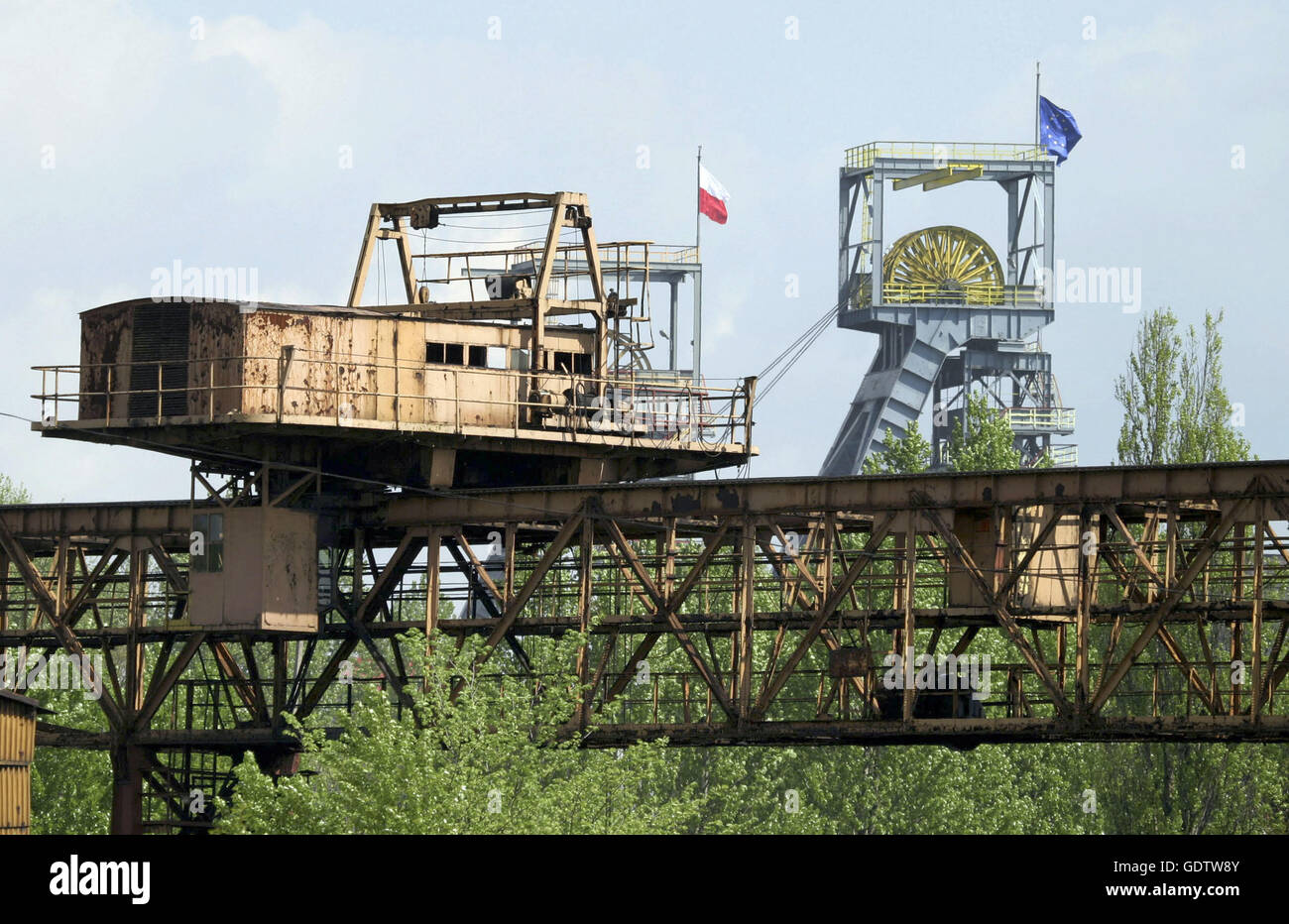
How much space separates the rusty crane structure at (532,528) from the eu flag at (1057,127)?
65.6 metres

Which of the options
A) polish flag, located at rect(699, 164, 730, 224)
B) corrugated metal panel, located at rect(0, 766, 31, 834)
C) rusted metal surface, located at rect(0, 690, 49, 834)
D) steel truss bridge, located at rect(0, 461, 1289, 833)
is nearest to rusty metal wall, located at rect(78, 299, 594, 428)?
steel truss bridge, located at rect(0, 461, 1289, 833)

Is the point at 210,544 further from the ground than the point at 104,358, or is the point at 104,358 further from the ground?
the point at 104,358

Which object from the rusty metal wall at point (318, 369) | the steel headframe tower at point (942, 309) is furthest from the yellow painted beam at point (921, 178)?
the rusty metal wall at point (318, 369)

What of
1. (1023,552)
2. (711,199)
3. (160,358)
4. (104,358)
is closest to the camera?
(1023,552)

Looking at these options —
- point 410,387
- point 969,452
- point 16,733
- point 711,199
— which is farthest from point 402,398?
point 711,199

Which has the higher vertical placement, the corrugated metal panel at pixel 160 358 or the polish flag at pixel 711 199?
→ the polish flag at pixel 711 199

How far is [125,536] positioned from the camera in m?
41.8

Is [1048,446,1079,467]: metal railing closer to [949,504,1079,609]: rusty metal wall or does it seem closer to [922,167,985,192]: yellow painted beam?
[922,167,985,192]: yellow painted beam

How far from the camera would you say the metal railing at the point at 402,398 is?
38.3m

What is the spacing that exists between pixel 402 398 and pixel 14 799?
935 cm

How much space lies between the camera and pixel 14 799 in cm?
3634

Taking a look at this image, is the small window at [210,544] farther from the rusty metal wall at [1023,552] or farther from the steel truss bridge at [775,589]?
the rusty metal wall at [1023,552]

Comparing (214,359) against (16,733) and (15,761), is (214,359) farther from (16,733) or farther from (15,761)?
(15,761)
